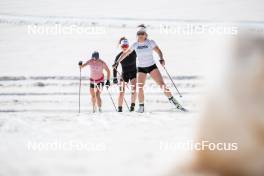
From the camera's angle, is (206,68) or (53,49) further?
(53,49)

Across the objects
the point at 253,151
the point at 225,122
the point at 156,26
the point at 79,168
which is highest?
the point at 156,26

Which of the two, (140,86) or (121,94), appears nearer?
(140,86)

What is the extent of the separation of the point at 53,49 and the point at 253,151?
1165cm

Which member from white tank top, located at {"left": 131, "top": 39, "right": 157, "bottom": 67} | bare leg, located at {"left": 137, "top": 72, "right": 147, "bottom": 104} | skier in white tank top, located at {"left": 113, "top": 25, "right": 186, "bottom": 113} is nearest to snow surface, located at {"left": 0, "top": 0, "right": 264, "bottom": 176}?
bare leg, located at {"left": 137, "top": 72, "right": 147, "bottom": 104}

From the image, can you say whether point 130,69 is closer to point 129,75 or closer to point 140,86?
point 129,75

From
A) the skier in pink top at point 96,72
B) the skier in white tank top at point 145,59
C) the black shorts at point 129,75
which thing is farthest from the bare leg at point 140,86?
the skier in pink top at point 96,72

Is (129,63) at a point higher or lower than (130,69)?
higher

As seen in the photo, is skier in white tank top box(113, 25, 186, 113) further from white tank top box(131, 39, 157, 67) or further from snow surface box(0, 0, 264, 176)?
snow surface box(0, 0, 264, 176)

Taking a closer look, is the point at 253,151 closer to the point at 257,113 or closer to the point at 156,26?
the point at 257,113

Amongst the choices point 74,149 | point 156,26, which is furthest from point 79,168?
point 156,26

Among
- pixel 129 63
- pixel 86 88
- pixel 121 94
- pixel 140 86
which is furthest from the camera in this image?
pixel 86 88

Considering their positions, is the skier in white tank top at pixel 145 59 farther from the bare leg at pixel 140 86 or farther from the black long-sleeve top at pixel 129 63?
the black long-sleeve top at pixel 129 63

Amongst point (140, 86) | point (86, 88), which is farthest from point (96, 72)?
point (86, 88)
